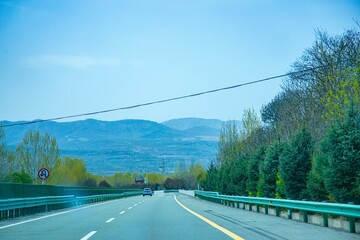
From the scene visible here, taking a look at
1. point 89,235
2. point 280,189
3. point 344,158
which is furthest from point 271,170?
point 89,235

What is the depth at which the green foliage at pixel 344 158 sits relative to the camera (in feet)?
51.5

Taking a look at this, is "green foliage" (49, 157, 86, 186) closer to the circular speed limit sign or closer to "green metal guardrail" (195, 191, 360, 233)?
the circular speed limit sign

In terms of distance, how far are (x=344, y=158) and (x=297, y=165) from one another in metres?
6.49

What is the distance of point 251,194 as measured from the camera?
104 ft

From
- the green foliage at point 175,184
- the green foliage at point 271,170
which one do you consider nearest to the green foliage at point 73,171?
the green foliage at point 175,184

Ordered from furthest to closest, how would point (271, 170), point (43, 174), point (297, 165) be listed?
1. point (43, 174)
2. point (271, 170)
3. point (297, 165)

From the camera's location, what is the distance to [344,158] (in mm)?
15805

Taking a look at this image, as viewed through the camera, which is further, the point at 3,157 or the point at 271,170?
the point at 3,157

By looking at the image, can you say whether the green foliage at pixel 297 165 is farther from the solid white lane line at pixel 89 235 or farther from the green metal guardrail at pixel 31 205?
the green metal guardrail at pixel 31 205

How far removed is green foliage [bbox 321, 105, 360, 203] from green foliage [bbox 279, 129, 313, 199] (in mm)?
5418

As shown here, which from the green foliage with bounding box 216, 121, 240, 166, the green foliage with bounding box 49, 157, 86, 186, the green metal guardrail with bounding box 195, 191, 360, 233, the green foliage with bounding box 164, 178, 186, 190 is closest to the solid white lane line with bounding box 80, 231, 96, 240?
the green metal guardrail with bounding box 195, 191, 360, 233

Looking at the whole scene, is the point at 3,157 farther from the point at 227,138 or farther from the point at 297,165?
the point at 297,165

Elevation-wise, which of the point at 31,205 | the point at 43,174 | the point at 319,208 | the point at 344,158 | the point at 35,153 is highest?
the point at 35,153

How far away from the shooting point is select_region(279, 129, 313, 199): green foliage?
72.2 ft
